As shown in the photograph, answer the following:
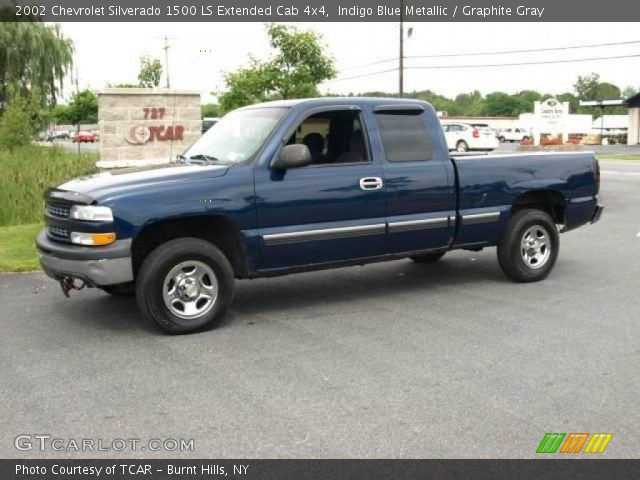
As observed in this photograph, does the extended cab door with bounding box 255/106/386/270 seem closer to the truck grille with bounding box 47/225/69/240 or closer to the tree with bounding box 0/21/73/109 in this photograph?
the truck grille with bounding box 47/225/69/240

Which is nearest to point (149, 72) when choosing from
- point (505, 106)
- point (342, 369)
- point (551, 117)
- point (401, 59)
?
point (401, 59)

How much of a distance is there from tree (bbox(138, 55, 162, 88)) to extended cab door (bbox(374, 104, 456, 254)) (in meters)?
43.0

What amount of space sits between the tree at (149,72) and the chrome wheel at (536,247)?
4298 cm

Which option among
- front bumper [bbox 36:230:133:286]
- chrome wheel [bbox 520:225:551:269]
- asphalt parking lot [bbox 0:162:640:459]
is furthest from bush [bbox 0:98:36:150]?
chrome wheel [bbox 520:225:551:269]

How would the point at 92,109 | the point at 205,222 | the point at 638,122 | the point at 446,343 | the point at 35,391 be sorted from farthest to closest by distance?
the point at 638,122 < the point at 92,109 < the point at 205,222 < the point at 446,343 < the point at 35,391

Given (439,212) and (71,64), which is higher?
(71,64)

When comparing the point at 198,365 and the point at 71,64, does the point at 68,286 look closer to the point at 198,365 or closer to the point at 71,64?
the point at 198,365

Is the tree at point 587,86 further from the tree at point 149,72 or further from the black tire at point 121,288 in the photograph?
the black tire at point 121,288

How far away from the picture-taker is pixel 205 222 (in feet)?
21.0

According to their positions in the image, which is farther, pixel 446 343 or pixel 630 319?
pixel 630 319
